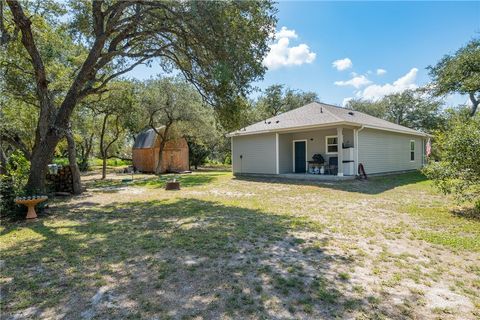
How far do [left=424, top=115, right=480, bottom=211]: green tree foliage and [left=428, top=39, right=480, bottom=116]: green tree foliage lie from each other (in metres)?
9.76

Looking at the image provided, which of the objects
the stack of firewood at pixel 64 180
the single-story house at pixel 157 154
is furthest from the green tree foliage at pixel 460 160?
the single-story house at pixel 157 154

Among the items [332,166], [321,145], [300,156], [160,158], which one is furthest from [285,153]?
[160,158]

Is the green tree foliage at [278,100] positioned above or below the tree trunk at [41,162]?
above

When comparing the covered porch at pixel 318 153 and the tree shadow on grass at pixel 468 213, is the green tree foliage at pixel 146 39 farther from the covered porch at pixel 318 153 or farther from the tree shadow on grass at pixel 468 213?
the covered porch at pixel 318 153

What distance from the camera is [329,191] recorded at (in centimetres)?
942

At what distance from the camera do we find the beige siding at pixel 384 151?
13211mm

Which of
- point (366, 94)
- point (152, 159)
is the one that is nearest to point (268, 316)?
point (152, 159)

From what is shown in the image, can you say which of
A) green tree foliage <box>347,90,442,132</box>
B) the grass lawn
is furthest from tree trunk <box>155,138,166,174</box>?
green tree foliage <box>347,90,442,132</box>

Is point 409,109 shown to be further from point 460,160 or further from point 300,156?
point 460,160

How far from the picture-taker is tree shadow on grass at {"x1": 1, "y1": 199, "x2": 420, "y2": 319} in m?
2.47

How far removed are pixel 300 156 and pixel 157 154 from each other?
11623mm

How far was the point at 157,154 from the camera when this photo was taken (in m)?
21.3

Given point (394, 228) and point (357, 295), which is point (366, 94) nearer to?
point (394, 228)

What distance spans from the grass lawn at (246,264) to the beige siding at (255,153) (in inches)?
317
